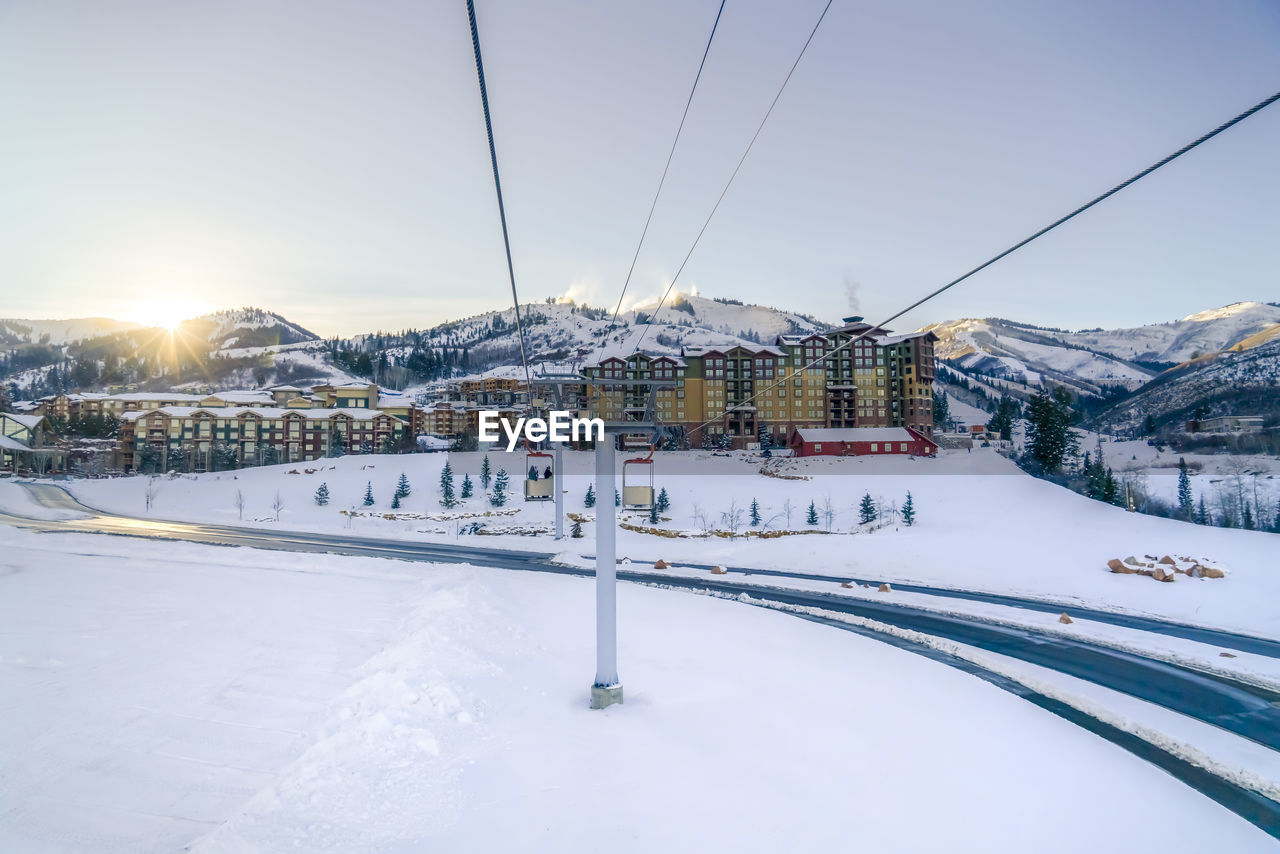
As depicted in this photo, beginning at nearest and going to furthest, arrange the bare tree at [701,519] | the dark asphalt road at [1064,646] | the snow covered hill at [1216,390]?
the dark asphalt road at [1064,646], the bare tree at [701,519], the snow covered hill at [1216,390]

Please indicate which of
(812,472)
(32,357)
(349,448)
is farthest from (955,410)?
(32,357)

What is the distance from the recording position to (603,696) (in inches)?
332

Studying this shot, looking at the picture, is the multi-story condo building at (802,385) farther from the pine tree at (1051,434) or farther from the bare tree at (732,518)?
the bare tree at (732,518)

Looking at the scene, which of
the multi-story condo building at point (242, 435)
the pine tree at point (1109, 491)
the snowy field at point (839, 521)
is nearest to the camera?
the snowy field at point (839, 521)

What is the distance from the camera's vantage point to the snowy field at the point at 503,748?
5504 mm

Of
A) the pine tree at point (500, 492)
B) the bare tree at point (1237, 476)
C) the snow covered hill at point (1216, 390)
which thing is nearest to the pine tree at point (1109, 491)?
the bare tree at point (1237, 476)

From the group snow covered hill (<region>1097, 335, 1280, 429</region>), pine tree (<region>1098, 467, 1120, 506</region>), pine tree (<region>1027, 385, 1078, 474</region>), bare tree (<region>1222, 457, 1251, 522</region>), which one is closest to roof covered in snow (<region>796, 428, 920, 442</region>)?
pine tree (<region>1027, 385, 1078, 474</region>)

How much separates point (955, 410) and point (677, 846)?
564 ft

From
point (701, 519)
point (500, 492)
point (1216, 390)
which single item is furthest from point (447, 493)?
point (1216, 390)

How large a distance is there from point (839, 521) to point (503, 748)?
36.2 meters

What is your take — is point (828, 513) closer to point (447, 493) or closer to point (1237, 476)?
point (447, 493)

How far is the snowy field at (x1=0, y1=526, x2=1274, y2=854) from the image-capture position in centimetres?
550

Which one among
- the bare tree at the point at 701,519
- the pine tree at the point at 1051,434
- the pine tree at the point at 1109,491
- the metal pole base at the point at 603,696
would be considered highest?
the pine tree at the point at 1051,434

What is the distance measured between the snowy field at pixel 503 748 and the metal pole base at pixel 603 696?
24 centimetres
